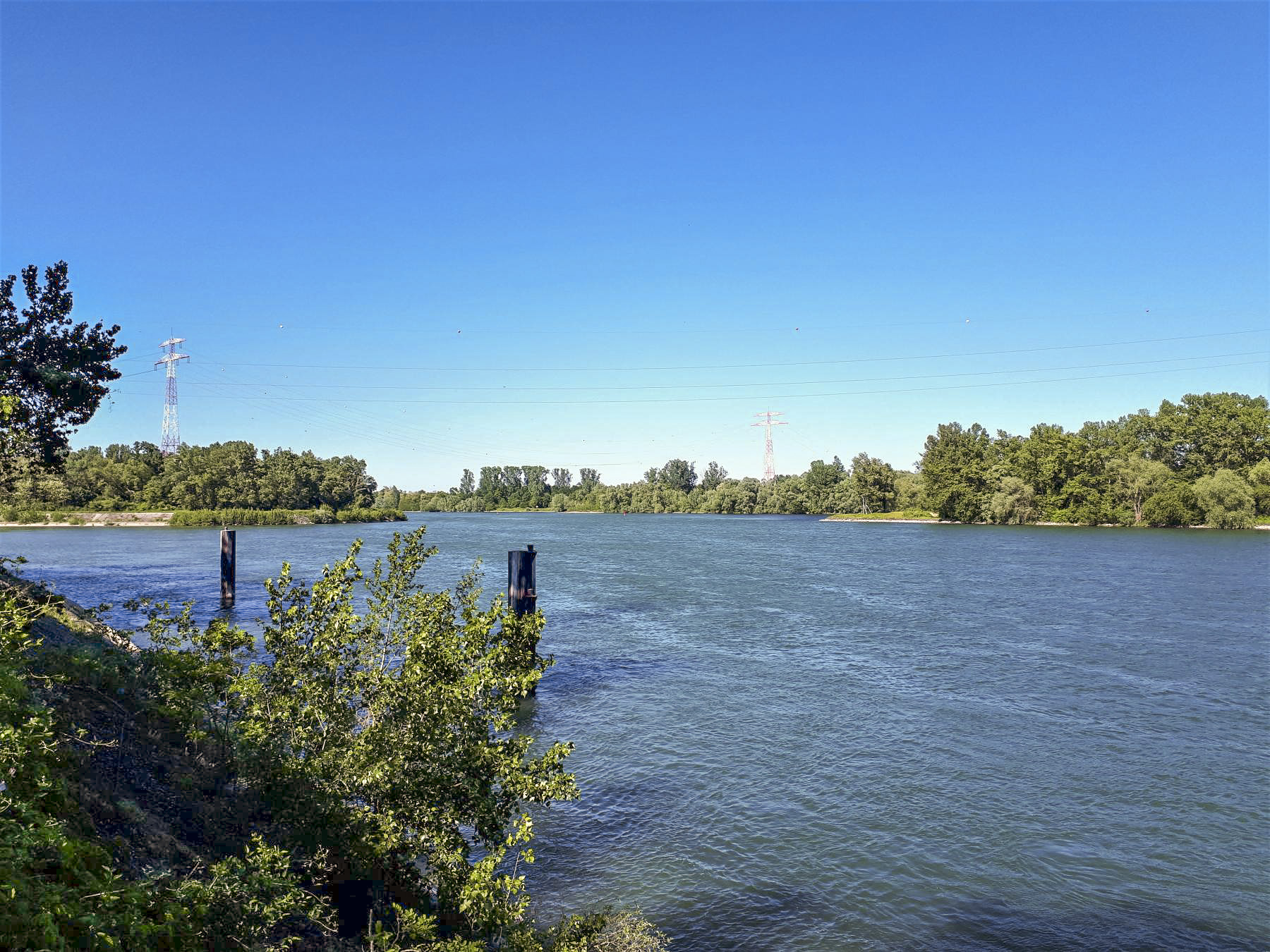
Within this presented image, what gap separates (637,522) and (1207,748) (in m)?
142

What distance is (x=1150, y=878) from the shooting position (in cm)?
1302

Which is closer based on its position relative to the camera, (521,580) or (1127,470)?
(521,580)

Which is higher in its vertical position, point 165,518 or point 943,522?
point 165,518

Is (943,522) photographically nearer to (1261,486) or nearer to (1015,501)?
(1015,501)

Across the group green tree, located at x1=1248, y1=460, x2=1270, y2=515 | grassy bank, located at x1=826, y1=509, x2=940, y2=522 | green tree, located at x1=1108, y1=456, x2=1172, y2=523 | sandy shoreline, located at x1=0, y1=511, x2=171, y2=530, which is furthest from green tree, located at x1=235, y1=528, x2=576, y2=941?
grassy bank, located at x1=826, y1=509, x2=940, y2=522

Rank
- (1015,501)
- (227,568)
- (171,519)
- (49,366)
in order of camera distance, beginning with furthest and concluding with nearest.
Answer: (1015,501)
(171,519)
(227,568)
(49,366)

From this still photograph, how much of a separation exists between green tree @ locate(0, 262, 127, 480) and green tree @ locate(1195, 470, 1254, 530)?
12213 centimetres

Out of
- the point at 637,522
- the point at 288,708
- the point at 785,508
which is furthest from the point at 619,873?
the point at 785,508

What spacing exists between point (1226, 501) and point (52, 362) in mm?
123502

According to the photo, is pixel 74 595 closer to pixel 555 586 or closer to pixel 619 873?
pixel 555 586

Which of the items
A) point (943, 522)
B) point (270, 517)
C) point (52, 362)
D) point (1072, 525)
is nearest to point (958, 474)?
point (943, 522)

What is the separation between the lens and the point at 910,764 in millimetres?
18062

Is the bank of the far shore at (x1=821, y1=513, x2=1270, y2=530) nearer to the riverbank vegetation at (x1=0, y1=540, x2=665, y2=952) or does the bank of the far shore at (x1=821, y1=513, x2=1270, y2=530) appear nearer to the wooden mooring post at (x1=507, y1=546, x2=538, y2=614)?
the wooden mooring post at (x1=507, y1=546, x2=538, y2=614)

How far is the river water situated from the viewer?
1198cm
